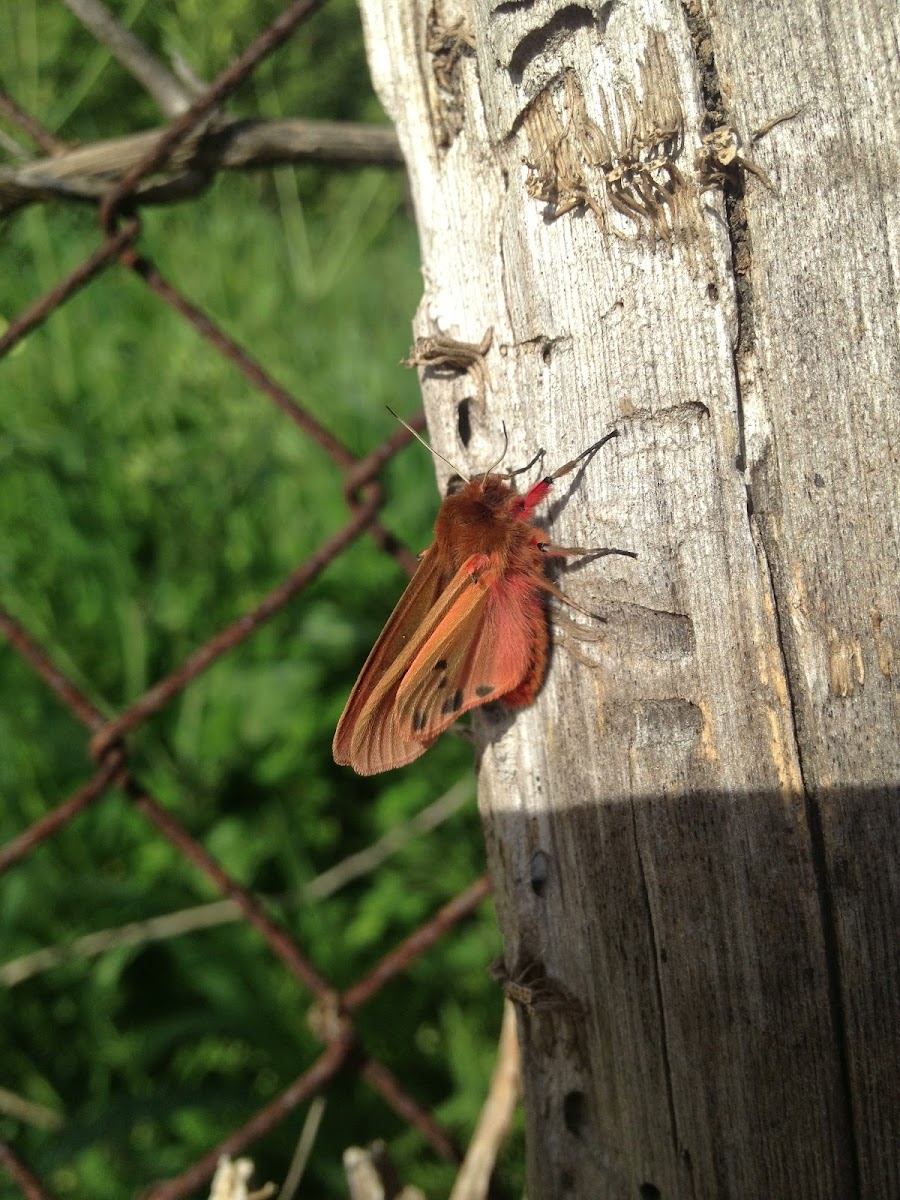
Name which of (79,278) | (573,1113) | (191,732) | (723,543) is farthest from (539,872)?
(191,732)

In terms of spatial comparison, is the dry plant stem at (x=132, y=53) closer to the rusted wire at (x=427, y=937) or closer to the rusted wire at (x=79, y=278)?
the rusted wire at (x=79, y=278)

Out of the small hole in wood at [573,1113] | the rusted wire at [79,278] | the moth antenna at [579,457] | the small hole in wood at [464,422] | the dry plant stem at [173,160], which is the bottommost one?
the small hole in wood at [573,1113]

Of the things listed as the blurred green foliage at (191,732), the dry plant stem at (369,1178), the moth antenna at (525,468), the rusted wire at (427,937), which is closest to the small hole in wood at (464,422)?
the moth antenna at (525,468)

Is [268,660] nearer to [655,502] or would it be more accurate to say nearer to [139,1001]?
[139,1001]

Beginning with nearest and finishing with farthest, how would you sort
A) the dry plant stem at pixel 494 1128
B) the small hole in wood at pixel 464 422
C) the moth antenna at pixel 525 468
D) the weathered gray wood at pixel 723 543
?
the weathered gray wood at pixel 723 543 → the moth antenna at pixel 525 468 → the small hole in wood at pixel 464 422 → the dry plant stem at pixel 494 1128

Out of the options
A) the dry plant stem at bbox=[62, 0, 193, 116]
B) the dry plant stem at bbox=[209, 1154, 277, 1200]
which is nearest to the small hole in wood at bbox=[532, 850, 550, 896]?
the dry plant stem at bbox=[209, 1154, 277, 1200]

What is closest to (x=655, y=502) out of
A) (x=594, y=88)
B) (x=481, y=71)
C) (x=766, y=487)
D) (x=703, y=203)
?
(x=766, y=487)

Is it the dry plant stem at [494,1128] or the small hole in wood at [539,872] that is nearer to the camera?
the small hole in wood at [539,872]
